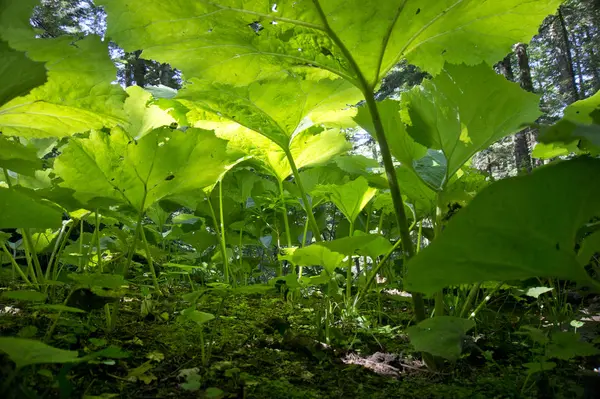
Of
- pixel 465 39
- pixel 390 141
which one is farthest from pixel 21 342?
pixel 465 39

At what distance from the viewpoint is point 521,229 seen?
2.24 feet

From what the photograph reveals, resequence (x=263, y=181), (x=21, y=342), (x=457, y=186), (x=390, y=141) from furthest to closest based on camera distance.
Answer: (x=263, y=181) < (x=457, y=186) < (x=390, y=141) < (x=21, y=342)

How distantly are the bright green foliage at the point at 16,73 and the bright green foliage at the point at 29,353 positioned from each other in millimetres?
633

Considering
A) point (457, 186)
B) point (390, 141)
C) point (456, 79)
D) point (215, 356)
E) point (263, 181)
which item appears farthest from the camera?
point (263, 181)

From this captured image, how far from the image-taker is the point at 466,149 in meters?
1.26

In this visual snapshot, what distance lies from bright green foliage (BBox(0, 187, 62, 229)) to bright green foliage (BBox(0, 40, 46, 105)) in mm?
264

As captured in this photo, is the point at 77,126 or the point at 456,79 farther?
the point at 77,126

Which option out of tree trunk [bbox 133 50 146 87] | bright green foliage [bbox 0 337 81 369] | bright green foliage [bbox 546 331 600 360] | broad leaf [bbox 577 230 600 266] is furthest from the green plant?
tree trunk [bbox 133 50 146 87]

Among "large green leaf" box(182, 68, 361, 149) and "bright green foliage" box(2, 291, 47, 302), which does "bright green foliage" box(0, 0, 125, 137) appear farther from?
"bright green foliage" box(2, 291, 47, 302)

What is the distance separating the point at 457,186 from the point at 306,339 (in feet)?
3.28

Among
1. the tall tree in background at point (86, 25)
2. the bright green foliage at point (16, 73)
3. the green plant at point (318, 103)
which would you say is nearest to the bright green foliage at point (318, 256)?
the green plant at point (318, 103)

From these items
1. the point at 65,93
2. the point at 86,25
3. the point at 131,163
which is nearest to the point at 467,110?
the point at 131,163

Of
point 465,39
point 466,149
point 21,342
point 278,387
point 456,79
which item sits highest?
point 465,39

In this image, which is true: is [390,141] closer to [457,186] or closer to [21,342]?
[457,186]
